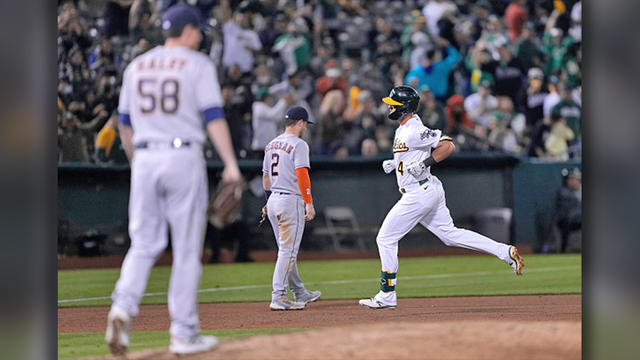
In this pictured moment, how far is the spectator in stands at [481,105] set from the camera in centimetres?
1370

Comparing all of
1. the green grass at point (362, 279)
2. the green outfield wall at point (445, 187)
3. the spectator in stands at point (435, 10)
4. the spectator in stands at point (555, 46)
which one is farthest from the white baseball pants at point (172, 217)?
the spectator in stands at point (555, 46)

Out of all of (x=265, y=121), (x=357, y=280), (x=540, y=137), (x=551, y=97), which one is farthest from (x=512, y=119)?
(x=357, y=280)

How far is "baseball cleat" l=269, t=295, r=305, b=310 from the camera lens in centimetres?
781

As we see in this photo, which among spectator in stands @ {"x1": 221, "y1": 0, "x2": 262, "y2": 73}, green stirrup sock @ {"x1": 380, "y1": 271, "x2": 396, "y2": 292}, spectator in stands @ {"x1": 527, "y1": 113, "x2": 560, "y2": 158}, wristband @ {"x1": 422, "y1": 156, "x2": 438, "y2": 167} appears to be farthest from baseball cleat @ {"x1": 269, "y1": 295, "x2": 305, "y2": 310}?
spectator in stands @ {"x1": 527, "y1": 113, "x2": 560, "y2": 158}

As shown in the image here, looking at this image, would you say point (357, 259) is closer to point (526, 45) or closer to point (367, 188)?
point (367, 188)

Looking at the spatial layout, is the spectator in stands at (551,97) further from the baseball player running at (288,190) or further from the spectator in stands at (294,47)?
the baseball player running at (288,190)

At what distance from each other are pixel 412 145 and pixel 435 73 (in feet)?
21.7

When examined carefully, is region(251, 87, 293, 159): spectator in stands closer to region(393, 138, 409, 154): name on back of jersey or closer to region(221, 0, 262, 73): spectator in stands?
region(221, 0, 262, 73): spectator in stands

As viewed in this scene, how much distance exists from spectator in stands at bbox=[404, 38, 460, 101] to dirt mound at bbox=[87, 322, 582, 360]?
7.72m

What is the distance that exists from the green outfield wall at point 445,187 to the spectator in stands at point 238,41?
1644 mm

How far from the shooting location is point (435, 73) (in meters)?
13.8

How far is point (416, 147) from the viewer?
293 inches
